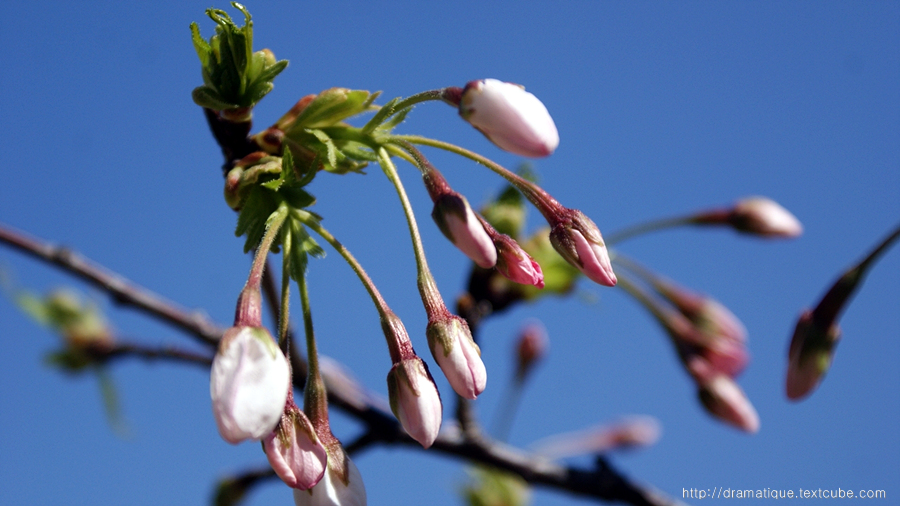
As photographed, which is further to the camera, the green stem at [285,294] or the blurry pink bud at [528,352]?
the blurry pink bud at [528,352]

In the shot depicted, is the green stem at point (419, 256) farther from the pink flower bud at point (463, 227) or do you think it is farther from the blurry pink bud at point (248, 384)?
the blurry pink bud at point (248, 384)

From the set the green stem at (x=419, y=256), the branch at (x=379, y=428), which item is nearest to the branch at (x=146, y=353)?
the branch at (x=379, y=428)

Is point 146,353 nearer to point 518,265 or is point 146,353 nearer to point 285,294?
point 285,294

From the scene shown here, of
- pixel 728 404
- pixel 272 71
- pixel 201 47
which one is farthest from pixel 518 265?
pixel 728 404

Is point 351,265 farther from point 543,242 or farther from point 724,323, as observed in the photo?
point 724,323

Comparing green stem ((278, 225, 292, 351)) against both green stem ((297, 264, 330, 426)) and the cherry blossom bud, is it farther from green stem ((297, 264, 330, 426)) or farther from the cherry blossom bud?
the cherry blossom bud

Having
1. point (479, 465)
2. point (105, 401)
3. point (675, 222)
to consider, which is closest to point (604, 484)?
point (479, 465)

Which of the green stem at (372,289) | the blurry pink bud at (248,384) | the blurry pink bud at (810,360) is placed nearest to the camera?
the blurry pink bud at (248,384)
